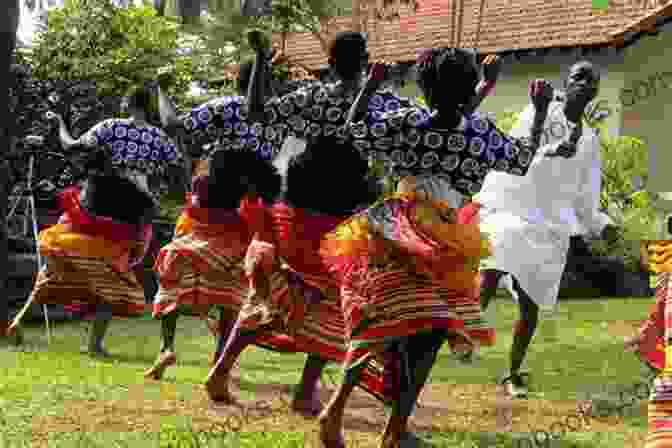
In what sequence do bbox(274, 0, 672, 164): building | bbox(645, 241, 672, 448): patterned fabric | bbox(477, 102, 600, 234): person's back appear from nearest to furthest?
bbox(645, 241, 672, 448): patterned fabric < bbox(477, 102, 600, 234): person's back < bbox(274, 0, 672, 164): building

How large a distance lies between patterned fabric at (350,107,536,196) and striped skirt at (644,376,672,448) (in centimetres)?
112

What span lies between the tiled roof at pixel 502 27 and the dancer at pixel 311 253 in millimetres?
11493

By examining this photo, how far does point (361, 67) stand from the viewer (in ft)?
15.5

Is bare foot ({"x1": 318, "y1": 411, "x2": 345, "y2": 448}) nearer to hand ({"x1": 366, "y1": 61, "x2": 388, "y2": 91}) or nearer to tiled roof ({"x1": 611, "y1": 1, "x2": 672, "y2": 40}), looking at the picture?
hand ({"x1": 366, "y1": 61, "x2": 388, "y2": 91})

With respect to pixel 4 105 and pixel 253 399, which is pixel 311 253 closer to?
pixel 253 399

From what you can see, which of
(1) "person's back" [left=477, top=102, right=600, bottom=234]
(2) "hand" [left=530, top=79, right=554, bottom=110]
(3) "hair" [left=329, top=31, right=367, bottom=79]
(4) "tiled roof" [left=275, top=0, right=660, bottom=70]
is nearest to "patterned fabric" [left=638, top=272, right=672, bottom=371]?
(1) "person's back" [left=477, top=102, right=600, bottom=234]

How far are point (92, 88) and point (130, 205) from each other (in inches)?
213

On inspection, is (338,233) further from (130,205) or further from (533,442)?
(130,205)

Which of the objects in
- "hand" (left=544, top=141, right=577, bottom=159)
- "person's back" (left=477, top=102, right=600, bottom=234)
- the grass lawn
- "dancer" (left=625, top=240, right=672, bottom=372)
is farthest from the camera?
"person's back" (left=477, top=102, right=600, bottom=234)

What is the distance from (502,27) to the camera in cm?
1831

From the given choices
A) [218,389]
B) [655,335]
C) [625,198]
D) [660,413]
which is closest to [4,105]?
[218,389]

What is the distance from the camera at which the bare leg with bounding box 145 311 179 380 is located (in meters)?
5.80

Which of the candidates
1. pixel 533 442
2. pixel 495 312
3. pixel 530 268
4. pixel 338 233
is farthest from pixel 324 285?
pixel 495 312

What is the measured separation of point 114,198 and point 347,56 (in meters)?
2.92
